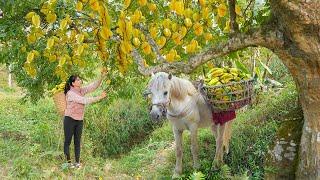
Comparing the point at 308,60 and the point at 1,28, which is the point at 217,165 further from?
the point at 1,28

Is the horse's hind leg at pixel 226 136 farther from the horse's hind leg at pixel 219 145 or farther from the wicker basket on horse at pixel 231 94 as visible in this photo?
the wicker basket on horse at pixel 231 94

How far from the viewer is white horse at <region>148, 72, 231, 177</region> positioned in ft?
16.6

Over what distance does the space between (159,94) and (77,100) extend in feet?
6.07

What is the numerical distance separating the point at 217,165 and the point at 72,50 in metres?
2.58

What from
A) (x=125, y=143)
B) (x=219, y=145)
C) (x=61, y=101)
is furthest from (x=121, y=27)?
(x=125, y=143)

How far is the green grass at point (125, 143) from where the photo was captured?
6.50 metres

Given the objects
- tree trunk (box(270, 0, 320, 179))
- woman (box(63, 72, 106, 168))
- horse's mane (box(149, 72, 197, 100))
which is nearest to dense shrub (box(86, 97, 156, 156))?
woman (box(63, 72, 106, 168))

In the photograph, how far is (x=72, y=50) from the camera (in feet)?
14.0

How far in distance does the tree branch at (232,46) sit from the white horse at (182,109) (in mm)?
1259

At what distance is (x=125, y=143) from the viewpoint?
987 cm

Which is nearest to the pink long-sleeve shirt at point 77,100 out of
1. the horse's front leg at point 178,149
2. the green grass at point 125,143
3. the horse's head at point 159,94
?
the green grass at point 125,143

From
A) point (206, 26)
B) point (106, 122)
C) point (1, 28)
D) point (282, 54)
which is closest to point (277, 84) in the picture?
point (106, 122)

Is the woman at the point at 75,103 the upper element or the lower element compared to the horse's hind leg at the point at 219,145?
upper

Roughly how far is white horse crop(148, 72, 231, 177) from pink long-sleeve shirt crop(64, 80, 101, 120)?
1.36m
